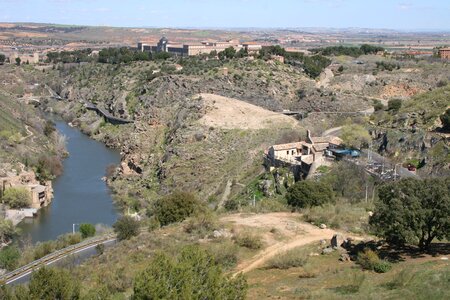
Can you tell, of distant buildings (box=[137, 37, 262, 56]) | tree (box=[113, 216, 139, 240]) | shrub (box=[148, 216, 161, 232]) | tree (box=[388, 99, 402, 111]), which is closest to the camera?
tree (box=[113, 216, 139, 240])

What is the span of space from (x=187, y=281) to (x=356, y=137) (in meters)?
27.1

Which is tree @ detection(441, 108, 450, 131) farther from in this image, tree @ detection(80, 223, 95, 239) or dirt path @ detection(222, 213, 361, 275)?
tree @ detection(80, 223, 95, 239)

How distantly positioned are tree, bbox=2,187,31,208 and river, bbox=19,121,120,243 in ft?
3.83

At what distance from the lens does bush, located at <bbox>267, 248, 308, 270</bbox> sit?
16.4 metres

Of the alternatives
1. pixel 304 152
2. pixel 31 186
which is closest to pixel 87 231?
pixel 304 152

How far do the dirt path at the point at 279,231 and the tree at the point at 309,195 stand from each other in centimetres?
113

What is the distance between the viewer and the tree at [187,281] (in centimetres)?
1034

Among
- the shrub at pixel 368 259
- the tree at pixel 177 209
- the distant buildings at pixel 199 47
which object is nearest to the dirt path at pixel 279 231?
the tree at pixel 177 209

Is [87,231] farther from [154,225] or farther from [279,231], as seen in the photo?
[279,231]

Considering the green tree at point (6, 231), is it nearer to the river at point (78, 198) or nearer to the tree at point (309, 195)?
the river at point (78, 198)

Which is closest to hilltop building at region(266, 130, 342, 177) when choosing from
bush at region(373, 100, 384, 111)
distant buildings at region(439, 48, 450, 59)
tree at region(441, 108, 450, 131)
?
tree at region(441, 108, 450, 131)

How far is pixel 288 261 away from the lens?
16.5 m

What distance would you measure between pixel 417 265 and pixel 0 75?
280ft

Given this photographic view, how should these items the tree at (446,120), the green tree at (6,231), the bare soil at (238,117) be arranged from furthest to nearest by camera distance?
1. the bare soil at (238,117)
2. the tree at (446,120)
3. the green tree at (6,231)
